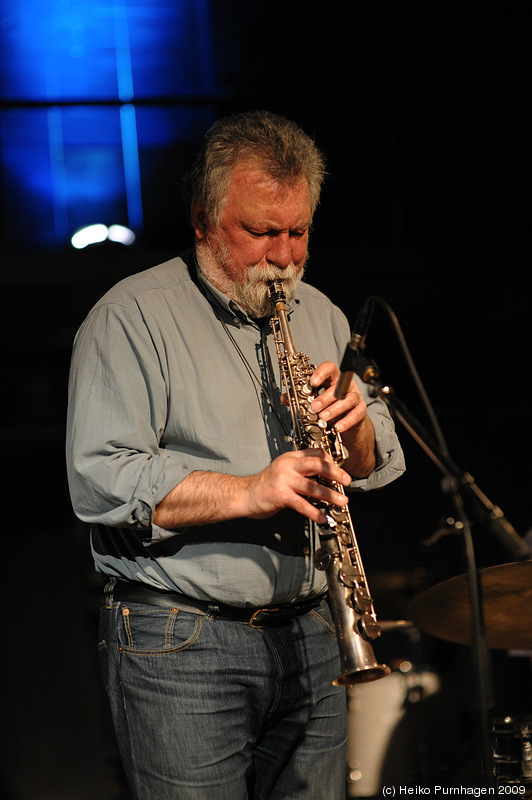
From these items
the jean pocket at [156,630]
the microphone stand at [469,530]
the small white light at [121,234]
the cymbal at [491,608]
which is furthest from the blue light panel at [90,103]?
the microphone stand at [469,530]

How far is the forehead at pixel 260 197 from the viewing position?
211 cm

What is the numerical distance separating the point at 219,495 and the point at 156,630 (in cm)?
Result: 33

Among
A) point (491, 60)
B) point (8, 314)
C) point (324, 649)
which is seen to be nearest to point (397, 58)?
point (491, 60)

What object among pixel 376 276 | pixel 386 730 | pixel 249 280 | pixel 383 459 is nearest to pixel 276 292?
pixel 249 280

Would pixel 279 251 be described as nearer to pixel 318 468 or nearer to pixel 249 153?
pixel 249 153

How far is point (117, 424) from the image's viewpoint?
186 centimetres

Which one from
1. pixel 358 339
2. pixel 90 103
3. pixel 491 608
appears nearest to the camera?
pixel 358 339

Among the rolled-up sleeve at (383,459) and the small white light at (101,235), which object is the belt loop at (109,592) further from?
the small white light at (101,235)

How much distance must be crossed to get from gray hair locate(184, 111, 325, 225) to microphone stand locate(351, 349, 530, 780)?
0.78 m

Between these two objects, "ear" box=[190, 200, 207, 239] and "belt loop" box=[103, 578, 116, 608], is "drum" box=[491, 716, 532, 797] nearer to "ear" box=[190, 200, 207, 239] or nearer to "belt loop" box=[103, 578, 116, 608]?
"belt loop" box=[103, 578, 116, 608]

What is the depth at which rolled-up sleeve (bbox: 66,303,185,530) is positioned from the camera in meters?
1.79

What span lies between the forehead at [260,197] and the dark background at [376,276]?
2.62 metres

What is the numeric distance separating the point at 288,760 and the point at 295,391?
0.86m

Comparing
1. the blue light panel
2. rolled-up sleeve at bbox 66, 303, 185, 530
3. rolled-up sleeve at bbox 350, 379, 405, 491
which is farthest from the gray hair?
the blue light panel
